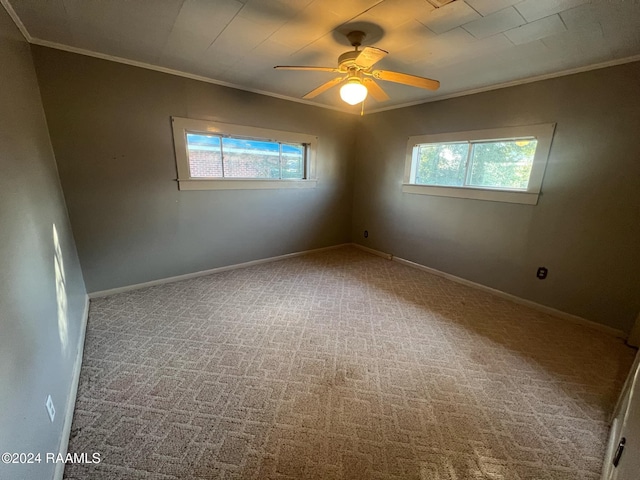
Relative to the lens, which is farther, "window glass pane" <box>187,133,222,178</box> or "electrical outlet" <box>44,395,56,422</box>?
"window glass pane" <box>187,133,222,178</box>

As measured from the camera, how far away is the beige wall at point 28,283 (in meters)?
0.99

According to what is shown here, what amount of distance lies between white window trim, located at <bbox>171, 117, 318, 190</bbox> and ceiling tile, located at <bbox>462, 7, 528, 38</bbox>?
2554 mm

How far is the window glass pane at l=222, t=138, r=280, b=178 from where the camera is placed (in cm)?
350

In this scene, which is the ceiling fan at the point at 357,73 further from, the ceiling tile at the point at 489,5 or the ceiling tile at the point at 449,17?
the ceiling tile at the point at 489,5

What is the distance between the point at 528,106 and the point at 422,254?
217cm

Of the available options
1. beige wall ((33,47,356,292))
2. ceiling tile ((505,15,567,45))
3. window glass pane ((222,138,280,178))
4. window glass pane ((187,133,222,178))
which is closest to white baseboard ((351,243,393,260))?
beige wall ((33,47,356,292))

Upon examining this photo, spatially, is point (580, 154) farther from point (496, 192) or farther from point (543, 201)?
point (496, 192)

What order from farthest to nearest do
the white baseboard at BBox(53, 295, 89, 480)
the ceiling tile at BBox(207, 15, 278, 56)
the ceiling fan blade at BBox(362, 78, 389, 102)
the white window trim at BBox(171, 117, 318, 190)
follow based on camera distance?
the white window trim at BBox(171, 117, 318, 190)
the ceiling fan blade at BBox(362, 78, 389, 102)
the ceiling tile at BBox(207, 15, 278, 56)
the white baseboard at BBox(53, 295, 89, 480)

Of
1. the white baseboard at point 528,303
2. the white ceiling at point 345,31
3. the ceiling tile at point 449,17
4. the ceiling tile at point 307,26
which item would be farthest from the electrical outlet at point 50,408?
the white baseboard at point 528,303

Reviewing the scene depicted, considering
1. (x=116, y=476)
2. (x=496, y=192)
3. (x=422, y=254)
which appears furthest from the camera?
(x=422, y=254)

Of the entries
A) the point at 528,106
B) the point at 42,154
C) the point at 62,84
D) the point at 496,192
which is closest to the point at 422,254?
the point at 496,192

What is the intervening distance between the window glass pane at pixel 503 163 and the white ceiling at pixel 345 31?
2.26 ft

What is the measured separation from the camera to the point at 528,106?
2.77 m

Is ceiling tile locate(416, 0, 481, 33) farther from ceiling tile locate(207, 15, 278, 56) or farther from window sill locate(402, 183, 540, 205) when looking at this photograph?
window sill locate(402, 183, 540, 205)
